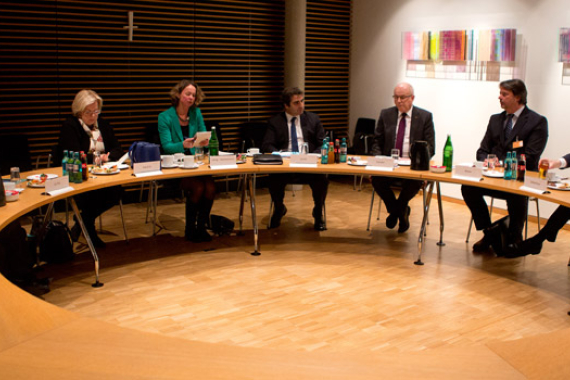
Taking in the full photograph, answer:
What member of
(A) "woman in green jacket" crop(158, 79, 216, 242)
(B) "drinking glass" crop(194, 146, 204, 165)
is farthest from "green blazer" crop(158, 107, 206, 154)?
(B) "drinking glass" crop(194, 146, 204, 165)

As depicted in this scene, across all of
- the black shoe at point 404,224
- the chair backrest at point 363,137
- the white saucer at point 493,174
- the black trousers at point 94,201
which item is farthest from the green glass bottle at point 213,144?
the chair backrest at point 363,137

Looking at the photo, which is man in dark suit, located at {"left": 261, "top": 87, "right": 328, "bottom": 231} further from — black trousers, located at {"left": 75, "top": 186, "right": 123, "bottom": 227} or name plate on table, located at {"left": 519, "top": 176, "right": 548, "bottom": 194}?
name plate on table, located at {"left": 519, "top": 176, "right": 548, "bottom": 194}

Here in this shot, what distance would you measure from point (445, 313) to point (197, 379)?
2927mm

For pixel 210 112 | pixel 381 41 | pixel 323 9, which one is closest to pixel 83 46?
pixel 210 112

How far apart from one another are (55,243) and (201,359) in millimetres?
3530

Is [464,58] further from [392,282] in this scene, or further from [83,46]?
[83,46]

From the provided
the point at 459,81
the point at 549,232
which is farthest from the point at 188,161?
the point at 459,81

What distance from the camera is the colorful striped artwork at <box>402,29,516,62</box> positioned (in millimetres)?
6938

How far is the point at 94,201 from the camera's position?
549 centimetres

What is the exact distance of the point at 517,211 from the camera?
5.45 metres

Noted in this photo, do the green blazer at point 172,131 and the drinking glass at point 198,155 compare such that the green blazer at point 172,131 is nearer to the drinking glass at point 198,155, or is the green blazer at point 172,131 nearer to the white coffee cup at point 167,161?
the drinking glass at point 198,155

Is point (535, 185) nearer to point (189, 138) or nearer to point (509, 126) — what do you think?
point (509, 126)

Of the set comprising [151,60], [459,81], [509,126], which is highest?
[151,60]

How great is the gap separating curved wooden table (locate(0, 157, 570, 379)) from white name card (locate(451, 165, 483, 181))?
304 centimetres
